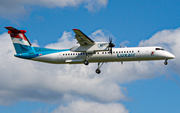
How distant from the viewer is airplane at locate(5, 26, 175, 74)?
31719 mm

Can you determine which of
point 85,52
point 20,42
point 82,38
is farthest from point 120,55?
point 20,42

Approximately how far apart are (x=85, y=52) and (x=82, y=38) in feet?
9.12

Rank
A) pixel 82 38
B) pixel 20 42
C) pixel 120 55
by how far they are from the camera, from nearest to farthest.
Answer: pixel 82 38, pixel 120 55, pixel 20 42

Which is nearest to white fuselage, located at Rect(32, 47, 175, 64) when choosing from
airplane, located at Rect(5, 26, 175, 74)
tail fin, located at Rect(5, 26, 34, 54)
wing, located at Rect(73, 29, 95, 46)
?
airplane, located at Rect(5, 26, 175, 74)

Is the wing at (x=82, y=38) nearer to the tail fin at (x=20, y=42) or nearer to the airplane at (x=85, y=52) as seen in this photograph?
the airplane at (x=85, y=52)

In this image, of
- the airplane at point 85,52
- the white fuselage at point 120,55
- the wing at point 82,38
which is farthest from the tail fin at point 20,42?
the wing at point 82,38

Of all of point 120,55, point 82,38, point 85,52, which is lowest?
point 120,55

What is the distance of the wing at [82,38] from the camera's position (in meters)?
29.2

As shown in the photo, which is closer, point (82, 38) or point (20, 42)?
point (82, 38)

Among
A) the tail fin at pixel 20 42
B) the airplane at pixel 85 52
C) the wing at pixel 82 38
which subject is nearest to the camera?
the wing at pixel 82 38

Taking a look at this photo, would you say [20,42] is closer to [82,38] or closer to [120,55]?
[82,38]

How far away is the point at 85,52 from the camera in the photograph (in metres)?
32.6

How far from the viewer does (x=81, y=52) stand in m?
32.9

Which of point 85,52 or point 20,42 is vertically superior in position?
point 20,42
